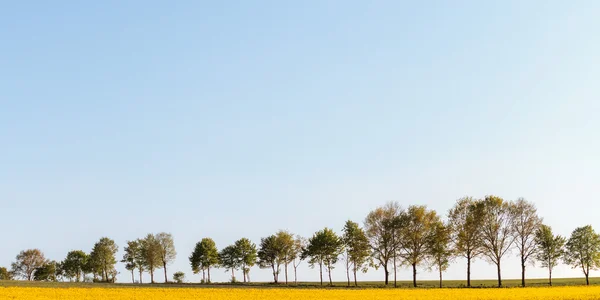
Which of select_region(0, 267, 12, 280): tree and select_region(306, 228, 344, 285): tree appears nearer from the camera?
select_region(306, 228, 344, 285): tree

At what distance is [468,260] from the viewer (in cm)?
9500

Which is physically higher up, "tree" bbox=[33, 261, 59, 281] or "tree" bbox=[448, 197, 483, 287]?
"tree" bbox=[448, 197, 483, 287]

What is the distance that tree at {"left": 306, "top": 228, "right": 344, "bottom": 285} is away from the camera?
12500 centimetres

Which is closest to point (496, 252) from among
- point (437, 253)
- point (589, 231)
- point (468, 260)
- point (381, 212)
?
point (468, 260)

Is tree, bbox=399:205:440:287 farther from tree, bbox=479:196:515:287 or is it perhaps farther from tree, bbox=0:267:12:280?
tree, bbox=0:267:12:280

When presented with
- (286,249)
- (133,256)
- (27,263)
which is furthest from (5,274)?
(286,249)

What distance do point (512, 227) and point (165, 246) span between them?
8532 cm

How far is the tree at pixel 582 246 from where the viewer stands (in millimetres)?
111875

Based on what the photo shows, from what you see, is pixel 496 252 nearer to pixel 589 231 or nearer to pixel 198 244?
pixel 589 231

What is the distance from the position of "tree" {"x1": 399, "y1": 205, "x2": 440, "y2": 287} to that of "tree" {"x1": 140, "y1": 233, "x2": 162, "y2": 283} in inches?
2673

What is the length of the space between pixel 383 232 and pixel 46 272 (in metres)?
112

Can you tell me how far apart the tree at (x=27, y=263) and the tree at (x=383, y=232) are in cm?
11322

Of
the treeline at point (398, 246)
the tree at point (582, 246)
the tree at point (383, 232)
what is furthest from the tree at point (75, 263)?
the tree at point (582, 246)

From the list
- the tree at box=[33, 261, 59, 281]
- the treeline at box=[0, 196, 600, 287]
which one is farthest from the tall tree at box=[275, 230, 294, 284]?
the tree at box=[33, 261, 59, 281]
